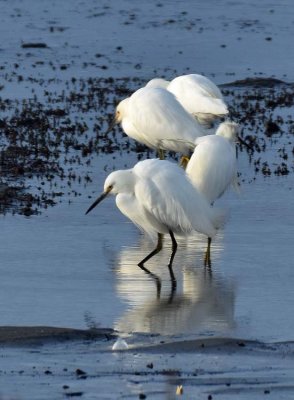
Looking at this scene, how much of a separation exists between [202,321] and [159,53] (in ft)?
65.2

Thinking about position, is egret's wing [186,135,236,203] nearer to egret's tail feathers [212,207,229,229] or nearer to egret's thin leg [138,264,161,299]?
egret's tail feathers [212,207,229,229]

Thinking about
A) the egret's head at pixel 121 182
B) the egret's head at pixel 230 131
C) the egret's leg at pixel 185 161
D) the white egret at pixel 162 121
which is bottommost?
the egret's leg at pixel 185 161

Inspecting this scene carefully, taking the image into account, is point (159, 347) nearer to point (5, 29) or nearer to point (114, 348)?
point (114, 348)

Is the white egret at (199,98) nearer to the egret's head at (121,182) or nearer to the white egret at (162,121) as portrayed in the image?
the white egret at (162,121)

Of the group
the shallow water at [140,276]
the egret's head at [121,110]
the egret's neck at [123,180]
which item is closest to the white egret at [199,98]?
the egret's head at [121,110]

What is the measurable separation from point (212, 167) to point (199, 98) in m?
3.68

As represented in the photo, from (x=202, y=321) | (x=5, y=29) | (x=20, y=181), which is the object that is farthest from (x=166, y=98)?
(x=5, y=29)

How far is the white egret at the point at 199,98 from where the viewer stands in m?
14.6

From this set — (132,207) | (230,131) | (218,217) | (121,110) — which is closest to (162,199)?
(132,207)

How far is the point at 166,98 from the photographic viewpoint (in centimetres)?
1377

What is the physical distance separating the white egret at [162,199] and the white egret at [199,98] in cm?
432

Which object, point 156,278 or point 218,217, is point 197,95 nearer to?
point 218,217

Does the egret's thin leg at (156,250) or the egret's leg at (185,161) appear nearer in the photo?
the egret's thin leg at (156,250)

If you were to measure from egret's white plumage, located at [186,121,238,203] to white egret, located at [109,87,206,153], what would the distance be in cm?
194
